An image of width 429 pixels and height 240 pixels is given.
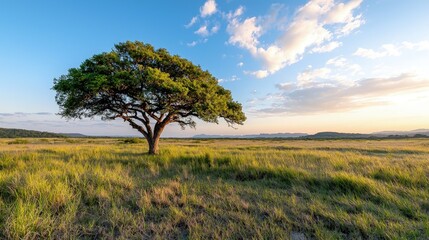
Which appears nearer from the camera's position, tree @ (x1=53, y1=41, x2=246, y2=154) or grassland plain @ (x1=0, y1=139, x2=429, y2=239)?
grassland plain @ (x1=0, y1=139, x2=429, y2=239)

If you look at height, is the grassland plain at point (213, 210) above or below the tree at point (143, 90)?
below

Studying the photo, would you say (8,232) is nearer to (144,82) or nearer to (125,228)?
(125,228)

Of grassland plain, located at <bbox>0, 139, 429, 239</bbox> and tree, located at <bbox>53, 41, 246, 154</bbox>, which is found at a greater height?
tree, located at <bbox>53, 41, 246, 154</bbox>

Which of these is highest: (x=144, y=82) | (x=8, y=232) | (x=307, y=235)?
(x=144, y=82)

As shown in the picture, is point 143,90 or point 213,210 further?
point 143,90

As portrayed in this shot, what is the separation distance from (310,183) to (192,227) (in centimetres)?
500

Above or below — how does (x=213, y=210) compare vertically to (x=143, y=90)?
below

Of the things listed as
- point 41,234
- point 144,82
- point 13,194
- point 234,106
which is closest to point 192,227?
point 41,234

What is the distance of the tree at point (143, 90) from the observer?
43.8ft

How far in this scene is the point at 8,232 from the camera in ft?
11.2

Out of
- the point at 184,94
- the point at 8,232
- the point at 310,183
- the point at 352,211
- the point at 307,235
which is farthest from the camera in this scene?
the point at 184,94

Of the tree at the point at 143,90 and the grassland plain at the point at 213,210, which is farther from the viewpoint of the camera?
the tree at the point at 143,90

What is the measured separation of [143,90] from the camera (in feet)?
46.3

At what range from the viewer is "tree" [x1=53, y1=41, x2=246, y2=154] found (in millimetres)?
13344
